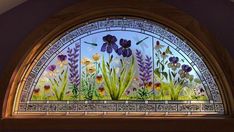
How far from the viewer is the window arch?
1.82m

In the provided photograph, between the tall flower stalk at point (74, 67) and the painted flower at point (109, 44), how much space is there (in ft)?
0.45

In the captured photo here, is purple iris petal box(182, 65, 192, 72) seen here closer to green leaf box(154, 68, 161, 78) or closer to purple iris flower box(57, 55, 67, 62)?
green leaf box(154, 68, 161, 78)

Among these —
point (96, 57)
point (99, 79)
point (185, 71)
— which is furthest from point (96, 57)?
point (185, 71)

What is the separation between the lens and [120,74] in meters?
1.85

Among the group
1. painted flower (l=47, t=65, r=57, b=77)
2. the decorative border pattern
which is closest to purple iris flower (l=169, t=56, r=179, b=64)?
the decorative border pattern

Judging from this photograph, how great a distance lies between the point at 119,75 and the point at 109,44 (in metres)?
0.17

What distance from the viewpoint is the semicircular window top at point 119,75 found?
1.82m

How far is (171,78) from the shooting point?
1837 millimetres

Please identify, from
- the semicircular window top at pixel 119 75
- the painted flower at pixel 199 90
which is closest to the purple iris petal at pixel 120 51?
the semicircular window top at pixel 119 75

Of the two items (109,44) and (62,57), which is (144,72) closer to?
(109,44)

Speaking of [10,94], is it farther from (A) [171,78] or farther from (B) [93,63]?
(A) [171,78]

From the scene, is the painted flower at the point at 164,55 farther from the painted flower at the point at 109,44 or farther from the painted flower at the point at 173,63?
the painted flower at the point at 109,44

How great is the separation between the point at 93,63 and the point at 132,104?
29 cm

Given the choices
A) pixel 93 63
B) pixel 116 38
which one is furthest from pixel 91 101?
pixel 116 38
